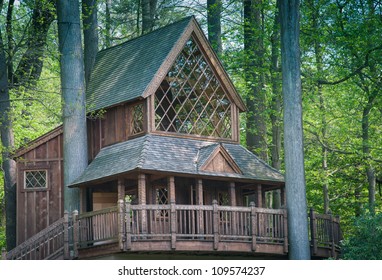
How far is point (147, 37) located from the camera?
103 feet

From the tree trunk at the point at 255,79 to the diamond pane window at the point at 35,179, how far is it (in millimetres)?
9276

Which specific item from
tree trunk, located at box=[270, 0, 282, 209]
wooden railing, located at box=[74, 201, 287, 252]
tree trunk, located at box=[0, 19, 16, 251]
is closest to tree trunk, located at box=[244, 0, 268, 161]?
tree trunk, located at box=[270, 0, 282, 209]

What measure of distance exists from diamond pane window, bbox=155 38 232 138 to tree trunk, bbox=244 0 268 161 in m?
5.95

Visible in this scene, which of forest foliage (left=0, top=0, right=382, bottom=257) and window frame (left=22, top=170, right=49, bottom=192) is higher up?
forest foliage (left=0, top=0, right=382, bottom=257)

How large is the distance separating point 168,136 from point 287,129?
3.84 m

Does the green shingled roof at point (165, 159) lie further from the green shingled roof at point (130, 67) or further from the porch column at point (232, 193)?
the green shingled roof at point (130, 67)

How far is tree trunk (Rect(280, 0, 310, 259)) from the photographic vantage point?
2767cm

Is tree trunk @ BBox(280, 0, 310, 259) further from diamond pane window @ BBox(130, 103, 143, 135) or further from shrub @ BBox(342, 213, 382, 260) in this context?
diamond pane window @ BBox(130, 103, 143, 135)

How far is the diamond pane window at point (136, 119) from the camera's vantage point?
28.5m

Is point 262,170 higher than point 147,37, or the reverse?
point 147,37

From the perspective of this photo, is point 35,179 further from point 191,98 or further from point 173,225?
point 173,225
